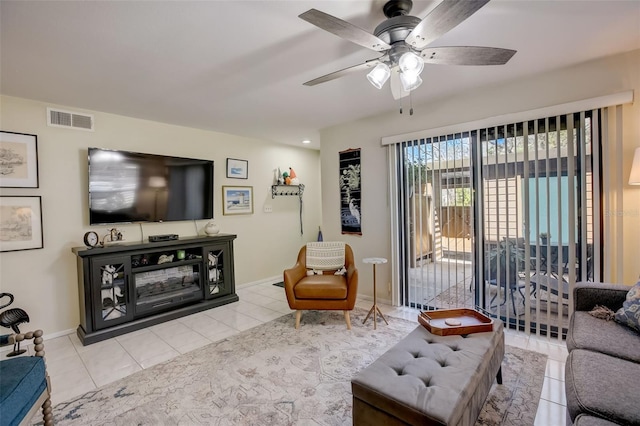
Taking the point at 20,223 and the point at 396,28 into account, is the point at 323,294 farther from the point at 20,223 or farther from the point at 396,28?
the point at 20,223

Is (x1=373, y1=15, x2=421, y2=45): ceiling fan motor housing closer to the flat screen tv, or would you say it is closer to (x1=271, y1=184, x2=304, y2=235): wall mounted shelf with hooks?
the flat screen tv

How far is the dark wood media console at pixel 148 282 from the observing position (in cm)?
292

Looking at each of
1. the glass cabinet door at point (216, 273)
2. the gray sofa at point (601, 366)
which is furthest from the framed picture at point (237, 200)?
the gray sofa at point (601, 366)

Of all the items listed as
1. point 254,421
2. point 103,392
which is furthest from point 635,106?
point 103,392

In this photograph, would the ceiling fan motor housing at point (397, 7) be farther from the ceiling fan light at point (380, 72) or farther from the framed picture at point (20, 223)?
the framed picture at point (20, 223)

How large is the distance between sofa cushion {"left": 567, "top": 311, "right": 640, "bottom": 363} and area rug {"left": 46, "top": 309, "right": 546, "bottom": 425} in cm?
52

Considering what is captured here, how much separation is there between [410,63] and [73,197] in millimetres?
3608

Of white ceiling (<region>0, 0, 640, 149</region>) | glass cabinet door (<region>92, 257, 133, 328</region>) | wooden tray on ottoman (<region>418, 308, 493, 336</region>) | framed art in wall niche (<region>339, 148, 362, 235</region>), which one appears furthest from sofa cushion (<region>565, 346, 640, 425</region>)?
glass cabinet door (<region>92, 257, 133, 328</region>)

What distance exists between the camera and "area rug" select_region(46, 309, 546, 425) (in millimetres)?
1803

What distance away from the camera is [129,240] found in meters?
3.52

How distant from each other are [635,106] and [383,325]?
2.84 m

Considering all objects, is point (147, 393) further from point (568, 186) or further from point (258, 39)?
point (568, 186)

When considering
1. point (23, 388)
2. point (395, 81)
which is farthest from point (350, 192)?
point (23, 388)

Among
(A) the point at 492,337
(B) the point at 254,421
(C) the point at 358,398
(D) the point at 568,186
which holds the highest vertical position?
(D) the point at 568,186
